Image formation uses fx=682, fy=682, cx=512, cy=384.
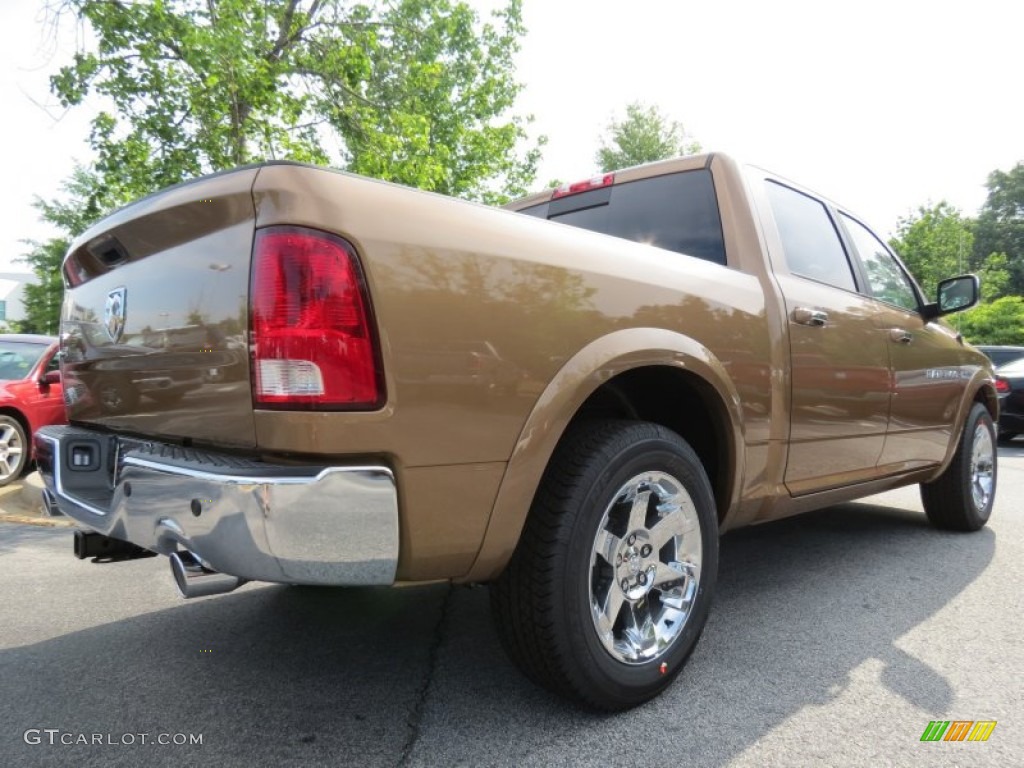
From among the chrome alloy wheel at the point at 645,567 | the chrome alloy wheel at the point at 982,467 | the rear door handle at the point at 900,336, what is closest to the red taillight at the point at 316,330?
the chrome alloy wheel at the point at 645,567

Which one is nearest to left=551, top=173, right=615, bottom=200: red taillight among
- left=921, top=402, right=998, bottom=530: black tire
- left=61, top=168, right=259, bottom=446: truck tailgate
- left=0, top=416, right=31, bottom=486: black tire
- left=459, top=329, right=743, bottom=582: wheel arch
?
left=459, top=329, right=743, bottom=582: wheel arch

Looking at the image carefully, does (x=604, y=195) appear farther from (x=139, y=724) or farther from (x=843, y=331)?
(x=139, y=724)

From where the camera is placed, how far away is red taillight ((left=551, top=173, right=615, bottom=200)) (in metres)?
3.18

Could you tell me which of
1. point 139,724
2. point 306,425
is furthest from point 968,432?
point 139,724

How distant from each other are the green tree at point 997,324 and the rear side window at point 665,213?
25.1m

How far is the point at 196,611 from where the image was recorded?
9.78 feet

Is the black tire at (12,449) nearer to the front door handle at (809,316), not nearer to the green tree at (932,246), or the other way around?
the front door handle at (809,316)

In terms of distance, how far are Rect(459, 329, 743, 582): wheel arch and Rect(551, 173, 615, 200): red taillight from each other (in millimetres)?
1214

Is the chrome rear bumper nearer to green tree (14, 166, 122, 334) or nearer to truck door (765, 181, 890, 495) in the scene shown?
truck door (765, 181, 890, 495)

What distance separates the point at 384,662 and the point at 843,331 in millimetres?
2297

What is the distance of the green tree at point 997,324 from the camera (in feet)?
77.2

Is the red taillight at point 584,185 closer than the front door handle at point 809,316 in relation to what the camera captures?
No

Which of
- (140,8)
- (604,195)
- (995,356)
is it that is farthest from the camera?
(995,356)

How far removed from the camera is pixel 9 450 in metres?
6.80
